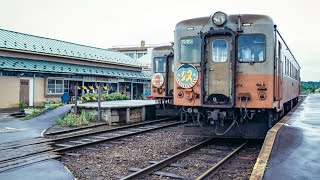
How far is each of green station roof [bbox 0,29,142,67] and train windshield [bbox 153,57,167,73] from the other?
35.6 ft

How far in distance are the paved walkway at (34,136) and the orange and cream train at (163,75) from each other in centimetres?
471

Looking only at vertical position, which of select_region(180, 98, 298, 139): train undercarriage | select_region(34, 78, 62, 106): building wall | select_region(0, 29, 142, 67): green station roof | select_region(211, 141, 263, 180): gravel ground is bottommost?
select_region(211, 141, 263, 180): gravel ground

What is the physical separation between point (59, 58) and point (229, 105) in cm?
2040

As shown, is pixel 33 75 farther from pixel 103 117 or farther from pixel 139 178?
pixel 139 178

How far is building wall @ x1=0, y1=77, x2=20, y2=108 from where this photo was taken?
824 inches

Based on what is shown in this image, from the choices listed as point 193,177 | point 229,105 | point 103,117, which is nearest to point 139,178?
point 193,177

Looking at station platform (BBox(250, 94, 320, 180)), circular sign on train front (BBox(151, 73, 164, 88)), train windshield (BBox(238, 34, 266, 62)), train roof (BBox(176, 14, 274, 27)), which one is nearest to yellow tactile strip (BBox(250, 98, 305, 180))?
station platform (BBox(250, 94, 320, 180))

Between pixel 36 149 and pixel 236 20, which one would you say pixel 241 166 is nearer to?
pixel 236 20

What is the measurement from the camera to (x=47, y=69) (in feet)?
77.5

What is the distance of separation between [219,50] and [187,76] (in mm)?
1157

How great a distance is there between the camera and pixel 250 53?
8.93m

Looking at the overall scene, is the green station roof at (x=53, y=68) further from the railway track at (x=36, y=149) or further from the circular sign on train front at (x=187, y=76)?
the circular sign on train front at (x=187, y=76)

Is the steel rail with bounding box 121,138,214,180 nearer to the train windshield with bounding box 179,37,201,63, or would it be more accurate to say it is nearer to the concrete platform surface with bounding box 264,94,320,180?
the concrete platform surface with bounding box 264,94,320,180

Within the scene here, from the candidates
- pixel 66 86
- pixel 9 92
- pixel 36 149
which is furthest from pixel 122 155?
pixel 66 86
